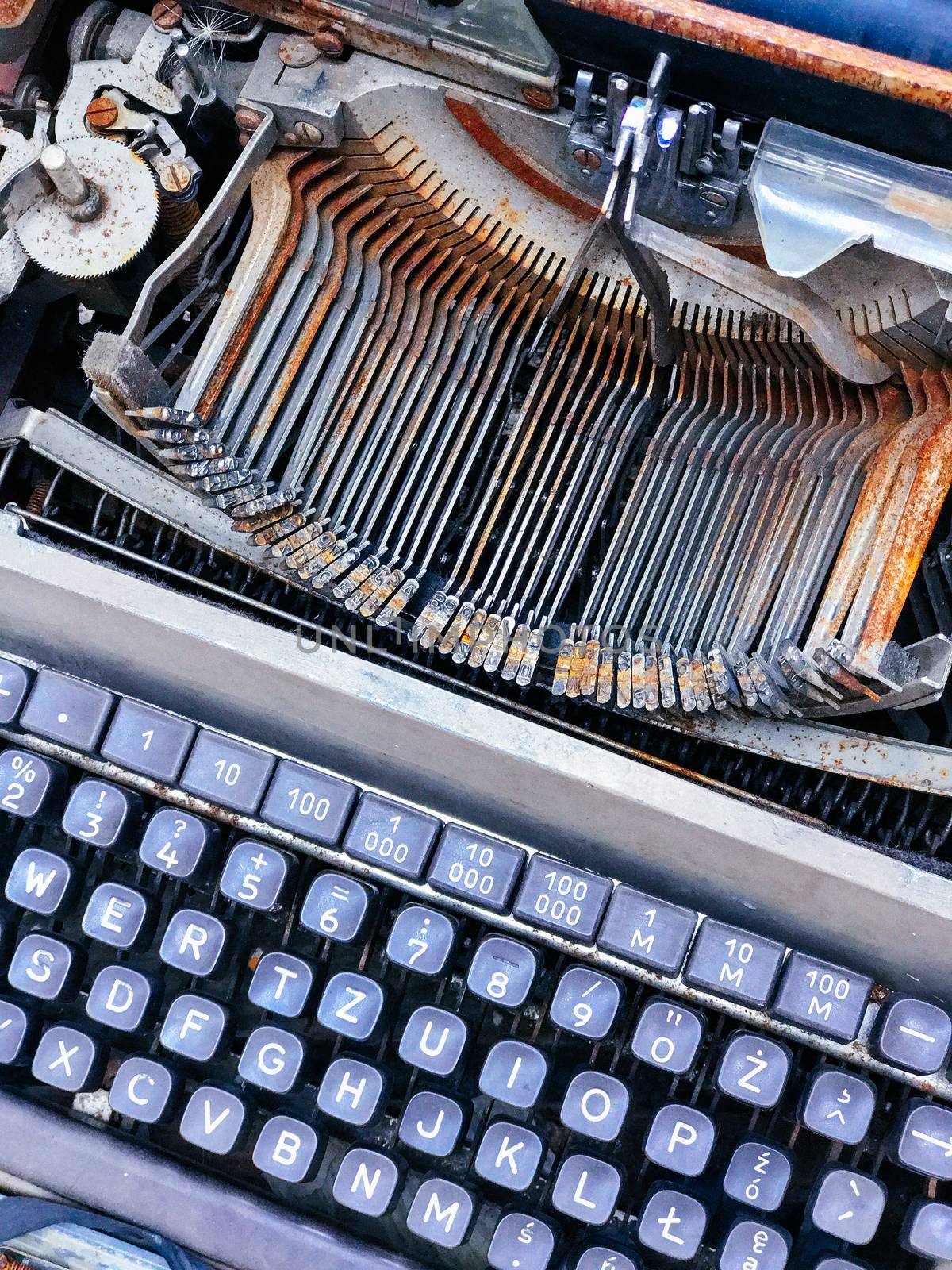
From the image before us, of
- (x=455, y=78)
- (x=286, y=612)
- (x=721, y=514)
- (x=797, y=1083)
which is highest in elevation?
(x=455, y=78)

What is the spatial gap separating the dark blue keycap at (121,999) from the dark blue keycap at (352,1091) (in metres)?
0.42

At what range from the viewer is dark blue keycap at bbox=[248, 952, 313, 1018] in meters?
2.78

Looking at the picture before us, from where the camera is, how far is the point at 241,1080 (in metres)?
3.08

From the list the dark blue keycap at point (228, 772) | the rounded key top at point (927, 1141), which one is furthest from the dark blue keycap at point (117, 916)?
the rounded key top at point (927, 1141)

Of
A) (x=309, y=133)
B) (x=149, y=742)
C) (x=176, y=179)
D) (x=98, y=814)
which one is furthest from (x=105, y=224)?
(x=98, y=814)

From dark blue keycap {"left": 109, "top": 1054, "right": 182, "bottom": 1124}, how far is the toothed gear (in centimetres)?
174

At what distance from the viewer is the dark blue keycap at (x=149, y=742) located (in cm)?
285

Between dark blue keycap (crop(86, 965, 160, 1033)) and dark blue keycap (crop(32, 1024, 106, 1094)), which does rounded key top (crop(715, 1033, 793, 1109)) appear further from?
dark blue keycap (crop(32, 1024, 106, 1094))

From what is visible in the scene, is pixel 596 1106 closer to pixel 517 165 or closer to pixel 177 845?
pixel 177 845

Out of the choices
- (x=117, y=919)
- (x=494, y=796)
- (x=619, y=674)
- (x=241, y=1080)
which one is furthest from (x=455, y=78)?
(x=241, y=1080)

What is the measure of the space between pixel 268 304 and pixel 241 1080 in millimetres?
1816

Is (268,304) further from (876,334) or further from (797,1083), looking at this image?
(797,1083)

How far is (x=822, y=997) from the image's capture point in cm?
265

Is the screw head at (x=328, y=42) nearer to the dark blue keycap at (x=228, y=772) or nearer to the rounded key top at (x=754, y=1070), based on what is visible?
the dark blue keycap at (x=228, y=772)
